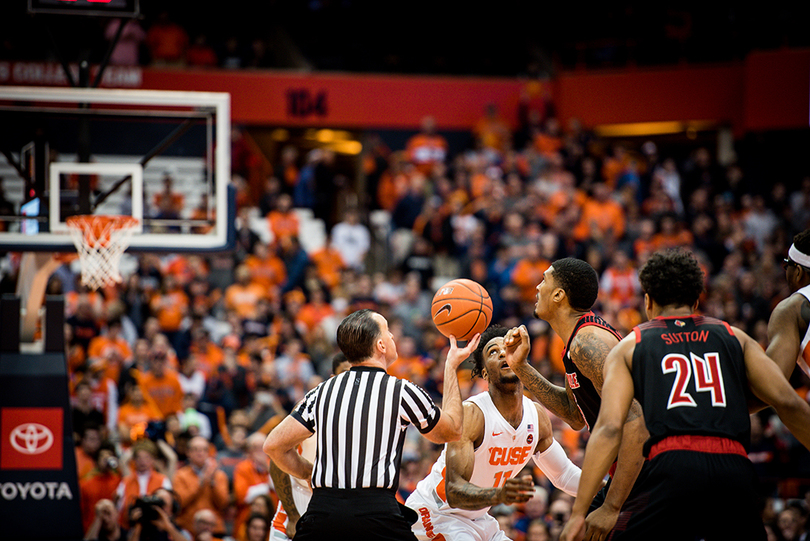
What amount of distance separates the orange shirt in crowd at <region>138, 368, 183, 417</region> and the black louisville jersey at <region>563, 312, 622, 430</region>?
762 cm

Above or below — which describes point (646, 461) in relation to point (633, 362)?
below

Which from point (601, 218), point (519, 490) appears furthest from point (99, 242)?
point (601, 218)

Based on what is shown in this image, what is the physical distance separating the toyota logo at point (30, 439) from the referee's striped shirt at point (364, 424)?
183 inches

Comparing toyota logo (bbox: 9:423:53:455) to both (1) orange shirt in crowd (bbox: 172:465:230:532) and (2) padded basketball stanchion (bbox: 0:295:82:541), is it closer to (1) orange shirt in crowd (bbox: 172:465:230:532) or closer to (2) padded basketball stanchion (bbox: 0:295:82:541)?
(2) padded basketball stanchion (bbox: 0:295:82:541)

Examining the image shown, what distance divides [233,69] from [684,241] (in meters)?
10.7

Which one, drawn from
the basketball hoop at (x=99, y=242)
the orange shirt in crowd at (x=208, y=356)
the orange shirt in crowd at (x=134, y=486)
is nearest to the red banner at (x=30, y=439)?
the orange shirt in crowd at (x=134, y=486)

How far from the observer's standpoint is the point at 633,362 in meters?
4.43

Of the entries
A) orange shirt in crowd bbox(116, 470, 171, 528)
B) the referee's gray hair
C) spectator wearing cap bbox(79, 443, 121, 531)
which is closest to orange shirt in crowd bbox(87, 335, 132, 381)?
spectator wearing cap bbox(79, 443, 121, 531)

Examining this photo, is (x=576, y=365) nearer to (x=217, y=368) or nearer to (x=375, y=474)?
(x=375, y=474)

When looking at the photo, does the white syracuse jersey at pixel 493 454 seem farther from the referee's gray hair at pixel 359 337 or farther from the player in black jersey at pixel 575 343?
the referee's gray hair at pixel 359 337

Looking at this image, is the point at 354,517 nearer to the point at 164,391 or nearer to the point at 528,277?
the point at 164,391

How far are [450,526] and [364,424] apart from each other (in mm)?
1518

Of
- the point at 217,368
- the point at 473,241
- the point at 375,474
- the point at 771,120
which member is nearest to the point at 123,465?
the point at 217,368

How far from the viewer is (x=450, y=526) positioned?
19.1ft
